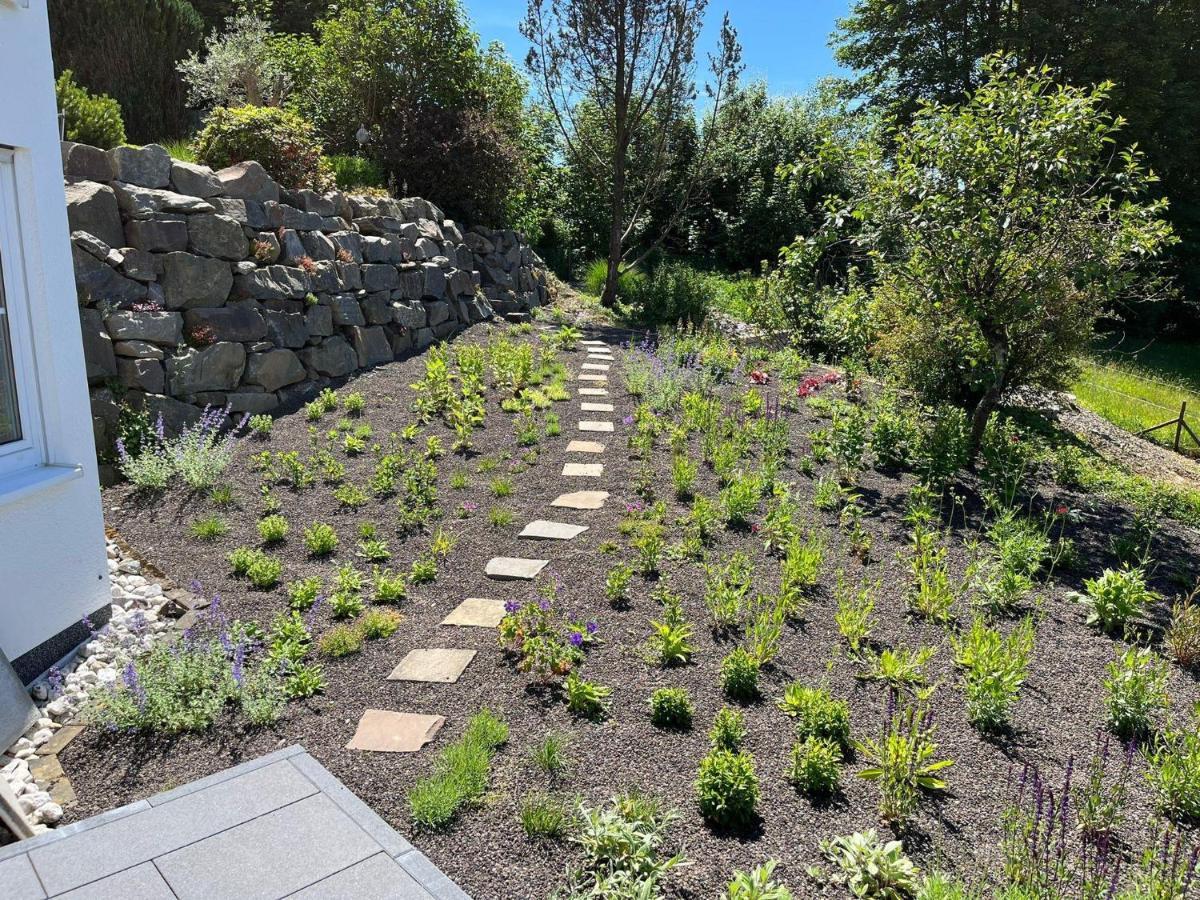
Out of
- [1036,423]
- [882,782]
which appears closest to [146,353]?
[882,782]

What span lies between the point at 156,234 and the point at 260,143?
217 cm

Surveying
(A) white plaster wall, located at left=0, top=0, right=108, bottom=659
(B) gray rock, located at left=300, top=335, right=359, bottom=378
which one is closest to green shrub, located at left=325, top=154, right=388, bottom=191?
(B) gray rock, located at left=300, top=335, right=359, bottom=378

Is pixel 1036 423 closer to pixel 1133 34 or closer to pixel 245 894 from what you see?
pixel 245 894

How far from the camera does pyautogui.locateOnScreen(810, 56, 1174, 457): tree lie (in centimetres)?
521

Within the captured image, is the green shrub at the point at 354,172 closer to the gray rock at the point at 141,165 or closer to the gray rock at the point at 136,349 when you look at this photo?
the gray rock at the point at 141,165

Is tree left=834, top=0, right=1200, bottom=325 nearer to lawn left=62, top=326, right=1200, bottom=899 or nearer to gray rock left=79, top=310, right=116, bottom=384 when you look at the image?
lawn left=62, top=326, right=1200, bottom=899

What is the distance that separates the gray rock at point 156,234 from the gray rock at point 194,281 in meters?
0.08

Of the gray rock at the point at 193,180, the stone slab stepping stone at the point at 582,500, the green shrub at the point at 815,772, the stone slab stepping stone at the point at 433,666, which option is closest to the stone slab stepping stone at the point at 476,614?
the stone slab stepping stone at the point at 433,666

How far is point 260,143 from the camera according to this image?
299 inches

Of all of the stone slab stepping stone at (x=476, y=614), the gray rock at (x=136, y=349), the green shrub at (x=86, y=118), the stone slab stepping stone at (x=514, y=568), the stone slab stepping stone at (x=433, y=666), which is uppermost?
the green shrub at (x=86, y=118)

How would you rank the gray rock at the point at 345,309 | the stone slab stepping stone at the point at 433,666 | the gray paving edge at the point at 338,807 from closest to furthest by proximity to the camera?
the gray paving edge at the point at 338,807
the stone slab stepping stone at the point at 433,666
the gray rock at the point at 345,309

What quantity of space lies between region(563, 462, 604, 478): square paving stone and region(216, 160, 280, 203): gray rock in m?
3.77

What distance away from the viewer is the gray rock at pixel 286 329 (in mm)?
6914

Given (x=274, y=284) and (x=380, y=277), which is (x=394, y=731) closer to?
(x=274, y=284)
